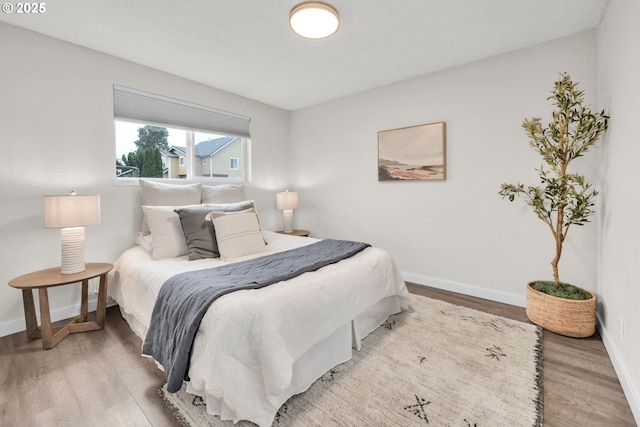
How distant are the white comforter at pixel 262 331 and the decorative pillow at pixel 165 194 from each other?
1.03 metres

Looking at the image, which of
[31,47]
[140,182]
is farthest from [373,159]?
[31,47]

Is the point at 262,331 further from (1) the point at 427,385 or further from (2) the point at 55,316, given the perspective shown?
(2) the point at 55,316

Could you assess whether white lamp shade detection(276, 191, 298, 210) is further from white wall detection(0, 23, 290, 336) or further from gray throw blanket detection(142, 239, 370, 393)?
gray throw blanket detection(142, 239, 370, 393)

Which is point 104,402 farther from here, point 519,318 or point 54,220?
point 519,318

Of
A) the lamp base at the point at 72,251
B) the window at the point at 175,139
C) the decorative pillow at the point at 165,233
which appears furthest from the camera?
the window at the point at 175,139

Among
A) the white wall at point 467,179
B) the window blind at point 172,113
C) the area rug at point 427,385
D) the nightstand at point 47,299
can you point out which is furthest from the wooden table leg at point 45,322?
the white wall at point 467,179

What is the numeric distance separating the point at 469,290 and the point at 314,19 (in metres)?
2.99

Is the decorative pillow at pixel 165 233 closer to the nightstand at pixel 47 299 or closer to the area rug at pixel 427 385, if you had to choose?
the nightstand at pixel 47 299

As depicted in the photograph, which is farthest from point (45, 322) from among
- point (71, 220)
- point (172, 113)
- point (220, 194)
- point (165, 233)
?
point (172, 113)

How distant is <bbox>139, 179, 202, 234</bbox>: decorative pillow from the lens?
9.49ft

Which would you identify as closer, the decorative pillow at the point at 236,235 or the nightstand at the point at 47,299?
the nightstand at the point at 47,299

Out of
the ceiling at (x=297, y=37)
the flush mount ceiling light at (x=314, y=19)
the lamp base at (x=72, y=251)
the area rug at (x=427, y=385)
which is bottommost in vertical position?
the area rug at (x=427, y=385)

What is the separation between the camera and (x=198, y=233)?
99.3 inches

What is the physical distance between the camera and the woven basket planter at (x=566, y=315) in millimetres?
2145
